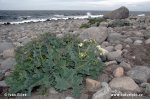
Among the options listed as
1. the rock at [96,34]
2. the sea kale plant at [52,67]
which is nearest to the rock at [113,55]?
the sea kale plant at [52,67]

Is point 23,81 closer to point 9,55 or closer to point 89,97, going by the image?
point 89,97

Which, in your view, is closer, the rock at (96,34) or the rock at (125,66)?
the rock at (125,66)

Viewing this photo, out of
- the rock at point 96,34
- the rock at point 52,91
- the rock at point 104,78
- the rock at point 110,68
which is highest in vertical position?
the rock at point 96,34

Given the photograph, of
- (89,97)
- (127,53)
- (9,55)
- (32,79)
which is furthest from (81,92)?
(9,55)

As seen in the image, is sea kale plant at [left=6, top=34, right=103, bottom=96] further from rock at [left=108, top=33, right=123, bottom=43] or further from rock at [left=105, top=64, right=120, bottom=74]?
rock at [left=108, top=33, right=123, bottom=43]

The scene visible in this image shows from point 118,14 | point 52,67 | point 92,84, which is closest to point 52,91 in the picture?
point 52,67

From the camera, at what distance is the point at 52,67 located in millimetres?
4684

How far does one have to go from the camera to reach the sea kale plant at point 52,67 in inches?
178

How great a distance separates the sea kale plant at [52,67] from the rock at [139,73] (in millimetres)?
644

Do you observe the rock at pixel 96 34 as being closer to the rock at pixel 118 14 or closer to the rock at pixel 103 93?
the rock at pixel 103 93

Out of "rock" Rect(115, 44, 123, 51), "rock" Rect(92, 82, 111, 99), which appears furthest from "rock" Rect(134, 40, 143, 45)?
"rock" Rect(92, 82, 111, 99)

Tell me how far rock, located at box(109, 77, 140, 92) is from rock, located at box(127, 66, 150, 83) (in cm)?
31

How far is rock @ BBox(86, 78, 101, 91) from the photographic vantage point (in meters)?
4.71

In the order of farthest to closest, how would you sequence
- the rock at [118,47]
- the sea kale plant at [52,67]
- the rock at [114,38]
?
the rock at [114,38]
the rock at [118,47]
the sea kale plant at [52,67]
